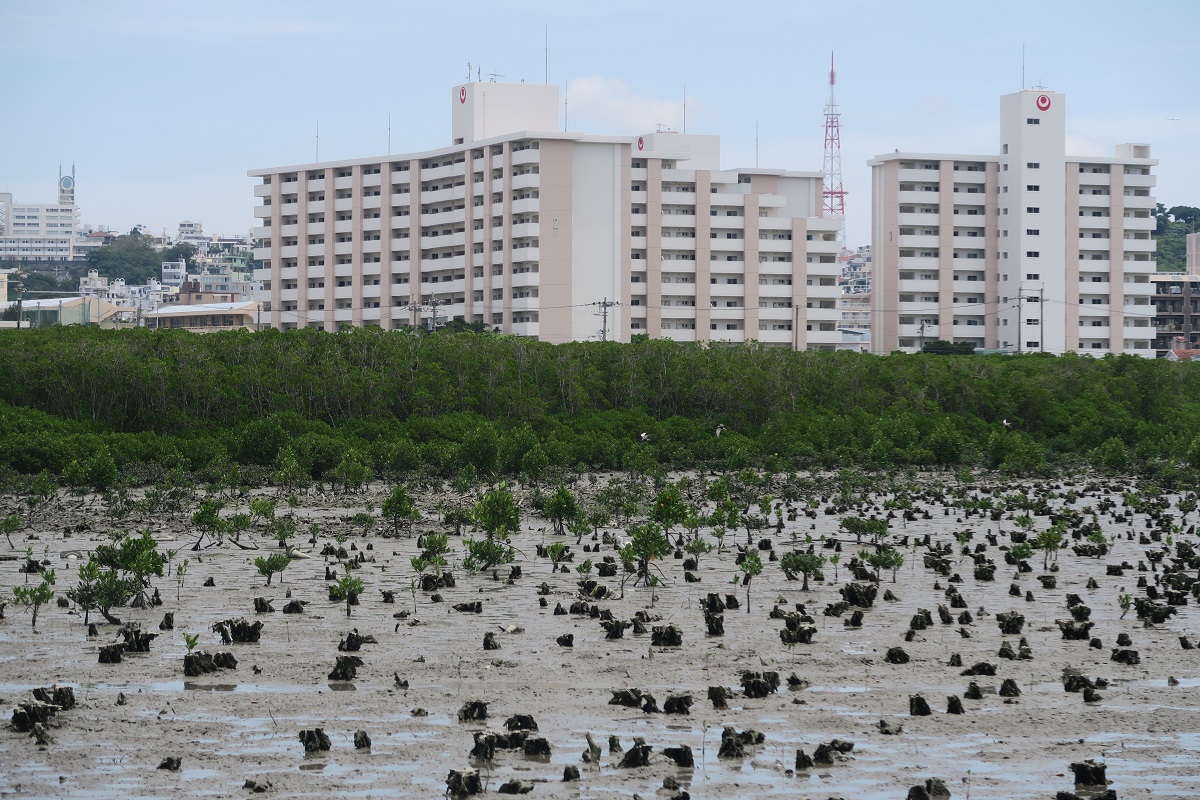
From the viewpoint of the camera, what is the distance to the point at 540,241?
10331 cm

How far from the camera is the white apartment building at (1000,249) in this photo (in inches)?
4631

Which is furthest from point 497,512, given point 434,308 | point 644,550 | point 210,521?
point 434,308

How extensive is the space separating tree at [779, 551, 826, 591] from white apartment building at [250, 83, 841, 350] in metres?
78.1

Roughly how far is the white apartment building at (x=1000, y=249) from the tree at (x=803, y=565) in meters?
98.3

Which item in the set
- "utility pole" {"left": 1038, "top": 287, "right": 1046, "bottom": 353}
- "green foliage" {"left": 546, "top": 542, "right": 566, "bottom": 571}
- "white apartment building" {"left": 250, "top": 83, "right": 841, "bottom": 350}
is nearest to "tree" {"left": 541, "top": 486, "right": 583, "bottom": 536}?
"green foliage" {"left": 546, "top": 542, "right": 566, "bottom": 571}

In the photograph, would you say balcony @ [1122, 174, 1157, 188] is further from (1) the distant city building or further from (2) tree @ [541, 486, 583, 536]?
(2) tree @ [541, 486, 583, 536]

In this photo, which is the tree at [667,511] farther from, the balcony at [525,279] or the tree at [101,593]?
the balcony at [525,279]

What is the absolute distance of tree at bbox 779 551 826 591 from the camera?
2178cm

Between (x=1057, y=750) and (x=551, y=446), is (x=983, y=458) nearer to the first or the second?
(x=551, y=446)

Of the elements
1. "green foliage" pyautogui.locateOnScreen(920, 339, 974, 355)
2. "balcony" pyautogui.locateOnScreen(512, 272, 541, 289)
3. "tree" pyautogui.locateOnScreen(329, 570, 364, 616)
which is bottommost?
"tree" pyautogui.locateOnScreen(329, 570, 364, 616)

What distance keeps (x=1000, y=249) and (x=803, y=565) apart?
103655 millimetres

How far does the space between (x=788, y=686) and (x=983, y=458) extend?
37.3 m

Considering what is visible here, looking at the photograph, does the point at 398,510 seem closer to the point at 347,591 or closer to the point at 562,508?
the point at 562,508

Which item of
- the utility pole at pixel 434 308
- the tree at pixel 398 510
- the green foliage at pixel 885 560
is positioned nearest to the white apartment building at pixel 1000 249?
the utility pole at pixel 434 308
